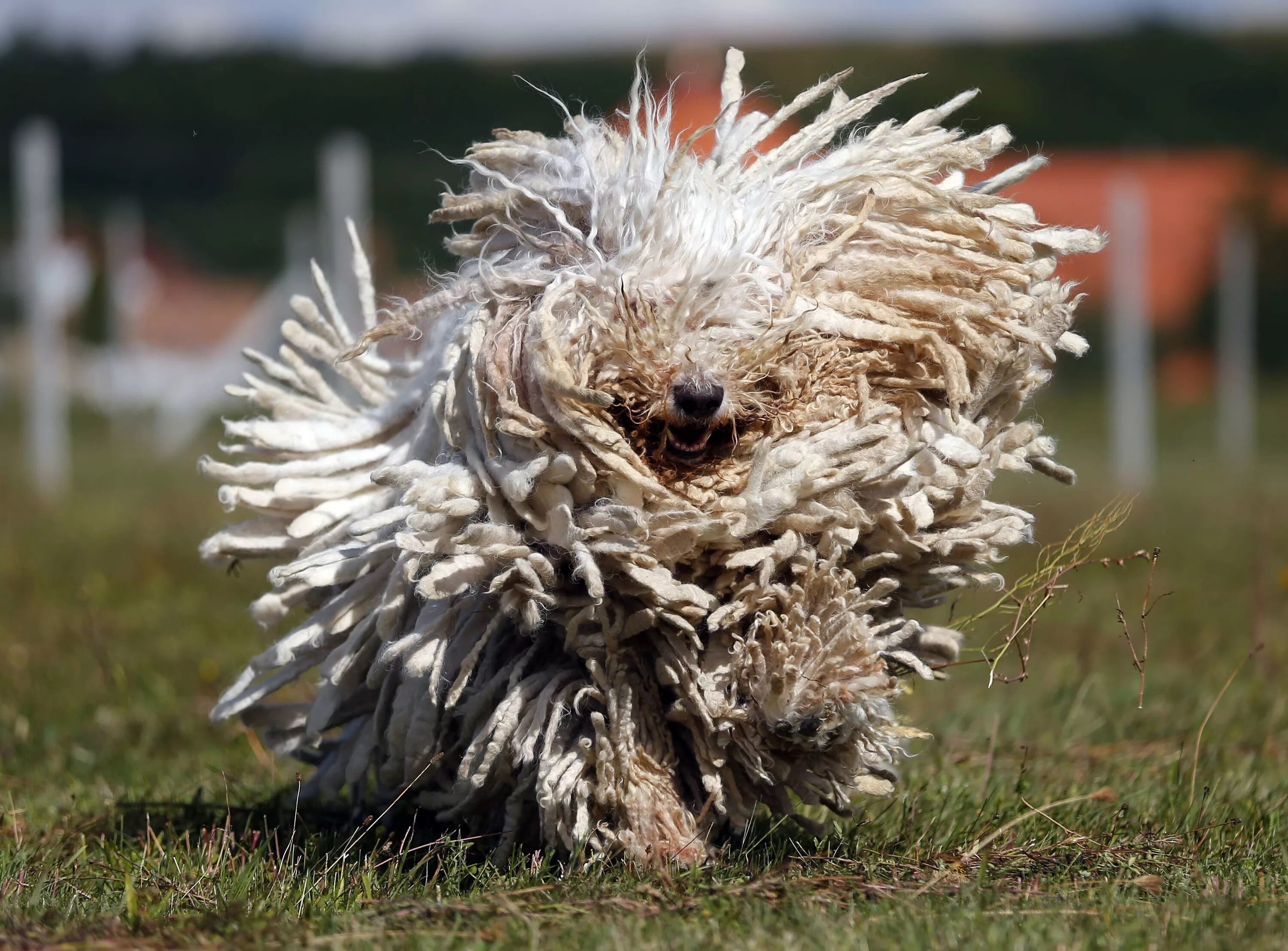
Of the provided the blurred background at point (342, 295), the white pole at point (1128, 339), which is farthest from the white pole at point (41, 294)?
the white pole at point (1128, 339)

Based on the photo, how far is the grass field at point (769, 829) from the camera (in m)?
2.48

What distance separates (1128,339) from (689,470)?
1151cm

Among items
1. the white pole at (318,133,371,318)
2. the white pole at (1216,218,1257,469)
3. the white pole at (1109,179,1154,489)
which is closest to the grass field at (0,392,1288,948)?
the white pole at (318,133,371,318)

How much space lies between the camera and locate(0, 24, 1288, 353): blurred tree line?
12.0 metres

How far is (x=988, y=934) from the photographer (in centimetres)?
237

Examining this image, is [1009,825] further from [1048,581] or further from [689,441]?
[689,441]

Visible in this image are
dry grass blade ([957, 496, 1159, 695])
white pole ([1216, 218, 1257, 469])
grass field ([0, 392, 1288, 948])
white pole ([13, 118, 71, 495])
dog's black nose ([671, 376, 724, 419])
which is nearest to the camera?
grass field ([0, 392, 1288, 948])

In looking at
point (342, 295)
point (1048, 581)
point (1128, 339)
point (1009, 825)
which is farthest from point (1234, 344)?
point (1009, 825)

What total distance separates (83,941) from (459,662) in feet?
2.61

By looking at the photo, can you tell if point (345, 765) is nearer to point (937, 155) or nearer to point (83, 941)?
point (83, 941)

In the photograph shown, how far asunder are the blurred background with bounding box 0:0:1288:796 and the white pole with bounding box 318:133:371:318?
2 cm

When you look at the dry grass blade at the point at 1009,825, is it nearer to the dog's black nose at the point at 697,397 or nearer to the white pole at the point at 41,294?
the dog's black nose at the point at 697,397

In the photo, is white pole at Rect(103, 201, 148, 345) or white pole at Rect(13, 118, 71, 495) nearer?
white pole at Rect(13, 118, 71, 495)

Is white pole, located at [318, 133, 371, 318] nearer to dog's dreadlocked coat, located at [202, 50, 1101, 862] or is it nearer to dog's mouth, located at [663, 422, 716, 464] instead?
dog's dreadlocked coat, located at [202, 50, 1101, 862]
